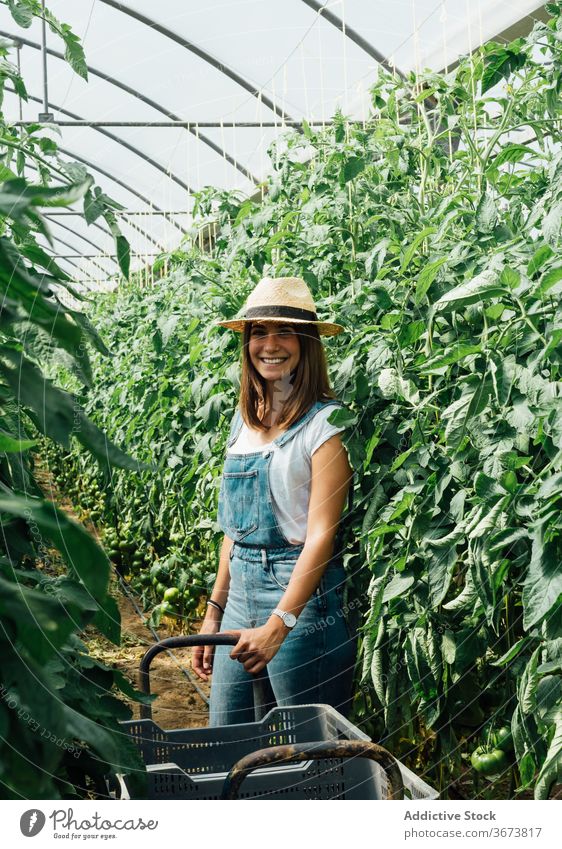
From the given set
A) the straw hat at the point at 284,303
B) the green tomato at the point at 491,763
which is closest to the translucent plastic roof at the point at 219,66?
the straw hat at the point at 284,303

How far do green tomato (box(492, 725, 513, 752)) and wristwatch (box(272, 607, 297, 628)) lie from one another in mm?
423

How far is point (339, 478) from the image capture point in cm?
183

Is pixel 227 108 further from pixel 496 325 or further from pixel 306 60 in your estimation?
pixel 496 325

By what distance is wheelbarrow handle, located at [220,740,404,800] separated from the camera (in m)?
1.03

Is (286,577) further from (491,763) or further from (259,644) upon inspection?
(491,763)

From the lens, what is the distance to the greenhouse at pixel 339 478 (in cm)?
71

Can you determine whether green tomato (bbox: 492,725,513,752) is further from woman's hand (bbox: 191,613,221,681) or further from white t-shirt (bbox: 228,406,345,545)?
woman's hand (bbox: 191,613,221,681)

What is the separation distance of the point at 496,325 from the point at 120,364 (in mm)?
3558

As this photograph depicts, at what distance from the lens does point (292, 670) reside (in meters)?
1.83

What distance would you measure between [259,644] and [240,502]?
31cm
